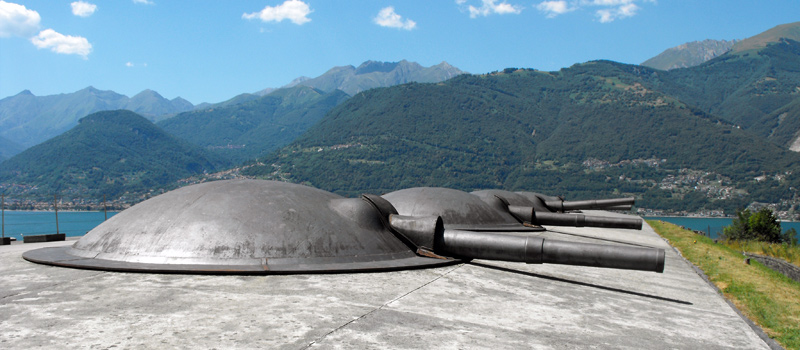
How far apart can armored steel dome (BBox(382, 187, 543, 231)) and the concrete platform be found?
6455 mm

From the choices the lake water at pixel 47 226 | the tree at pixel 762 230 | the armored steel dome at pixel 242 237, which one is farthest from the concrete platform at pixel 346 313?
the tree at pixel 762 230

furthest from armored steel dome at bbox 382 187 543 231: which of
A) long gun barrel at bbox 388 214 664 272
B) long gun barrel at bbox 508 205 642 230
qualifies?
long gun barrel at bbox 388 214 664 272

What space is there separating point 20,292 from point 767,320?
358 inches

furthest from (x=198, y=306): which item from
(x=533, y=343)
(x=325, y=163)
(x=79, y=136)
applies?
(x=79, y=136)

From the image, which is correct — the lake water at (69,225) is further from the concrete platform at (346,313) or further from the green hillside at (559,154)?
the concrete platform at (346,313)

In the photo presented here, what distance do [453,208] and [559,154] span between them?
506 feet

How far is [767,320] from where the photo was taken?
7961 millimetres

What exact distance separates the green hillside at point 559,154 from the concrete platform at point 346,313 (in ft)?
424

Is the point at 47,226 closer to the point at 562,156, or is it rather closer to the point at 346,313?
the point at 346,313

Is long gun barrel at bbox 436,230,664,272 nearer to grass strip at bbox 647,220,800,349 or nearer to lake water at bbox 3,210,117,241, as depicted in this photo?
grass strip at bbox 647,220,800,349

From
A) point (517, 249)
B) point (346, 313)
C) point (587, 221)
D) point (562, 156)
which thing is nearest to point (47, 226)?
point (587, 221)

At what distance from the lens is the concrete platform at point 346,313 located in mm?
4465

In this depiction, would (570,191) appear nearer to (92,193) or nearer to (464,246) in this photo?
(92,193)

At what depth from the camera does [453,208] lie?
1497cm
